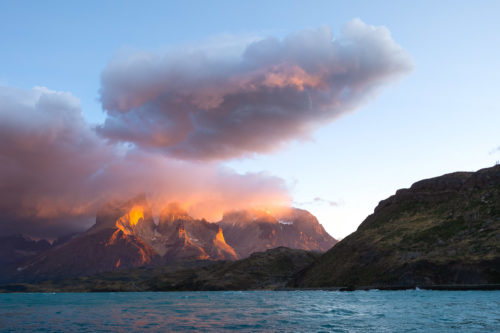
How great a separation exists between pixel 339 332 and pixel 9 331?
55405 mm

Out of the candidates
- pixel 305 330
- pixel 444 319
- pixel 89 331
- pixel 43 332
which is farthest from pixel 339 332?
pixel 43 332

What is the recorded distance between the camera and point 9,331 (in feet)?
247

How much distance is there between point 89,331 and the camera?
7050 centimetres

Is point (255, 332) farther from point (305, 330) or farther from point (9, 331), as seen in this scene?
point (9, 331)

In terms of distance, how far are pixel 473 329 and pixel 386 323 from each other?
15551mm

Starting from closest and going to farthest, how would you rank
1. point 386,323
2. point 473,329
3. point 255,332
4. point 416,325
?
point 473,329, point 255,332, point 416,325, point 386,323

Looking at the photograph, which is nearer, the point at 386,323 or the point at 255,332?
the point at 255,332

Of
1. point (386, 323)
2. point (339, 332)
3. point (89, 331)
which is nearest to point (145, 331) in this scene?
point (89, 331)

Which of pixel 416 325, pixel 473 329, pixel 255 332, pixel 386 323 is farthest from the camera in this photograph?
pixel 386 323

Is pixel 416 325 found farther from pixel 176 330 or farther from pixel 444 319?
pixel 176 330

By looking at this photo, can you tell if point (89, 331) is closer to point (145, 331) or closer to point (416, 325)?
point (145, 331)

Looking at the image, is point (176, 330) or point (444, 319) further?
point (444, 319)

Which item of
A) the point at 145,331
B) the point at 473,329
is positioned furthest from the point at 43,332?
the point at 473,329

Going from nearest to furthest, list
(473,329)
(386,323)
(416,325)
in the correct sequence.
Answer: (473,329) < (416,325) < (386,323)
